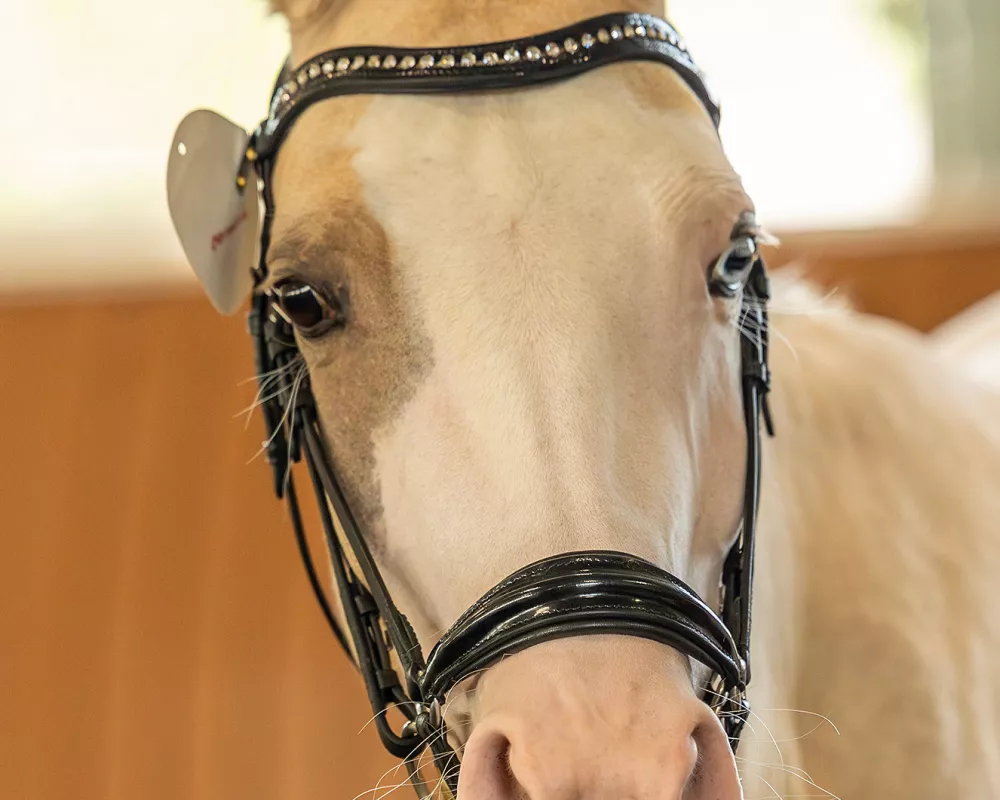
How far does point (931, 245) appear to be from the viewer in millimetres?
1966

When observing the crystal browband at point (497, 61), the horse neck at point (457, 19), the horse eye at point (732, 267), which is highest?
the horse neck at point (457, 19)

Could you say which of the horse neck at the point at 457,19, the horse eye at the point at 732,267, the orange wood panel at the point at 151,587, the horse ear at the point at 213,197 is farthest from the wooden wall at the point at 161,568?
the horse eye at the point at 732,267

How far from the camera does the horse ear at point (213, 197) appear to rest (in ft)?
2.85

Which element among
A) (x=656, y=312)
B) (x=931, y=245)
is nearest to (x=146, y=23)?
(x=931, y=245)

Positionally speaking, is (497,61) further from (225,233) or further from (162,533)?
(162,533)

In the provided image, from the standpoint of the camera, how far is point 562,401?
23.0 inches

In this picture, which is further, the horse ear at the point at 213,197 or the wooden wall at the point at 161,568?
the wooden wall at the point at 161,568

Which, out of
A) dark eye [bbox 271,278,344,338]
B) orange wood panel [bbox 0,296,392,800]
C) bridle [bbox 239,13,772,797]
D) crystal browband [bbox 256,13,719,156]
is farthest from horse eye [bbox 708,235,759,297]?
orange wood panel [bbox 0,296,392,800]

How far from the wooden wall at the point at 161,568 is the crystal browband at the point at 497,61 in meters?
1.03

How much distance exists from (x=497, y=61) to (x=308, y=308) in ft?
0.75

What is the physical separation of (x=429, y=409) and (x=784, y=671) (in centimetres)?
47

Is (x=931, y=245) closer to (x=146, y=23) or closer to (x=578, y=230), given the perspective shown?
(x=578, y=230)

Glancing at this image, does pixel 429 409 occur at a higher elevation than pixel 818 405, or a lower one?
higher

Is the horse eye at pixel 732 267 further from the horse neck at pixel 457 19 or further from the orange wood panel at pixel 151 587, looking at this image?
the orange wood panel at pixel 151 587
